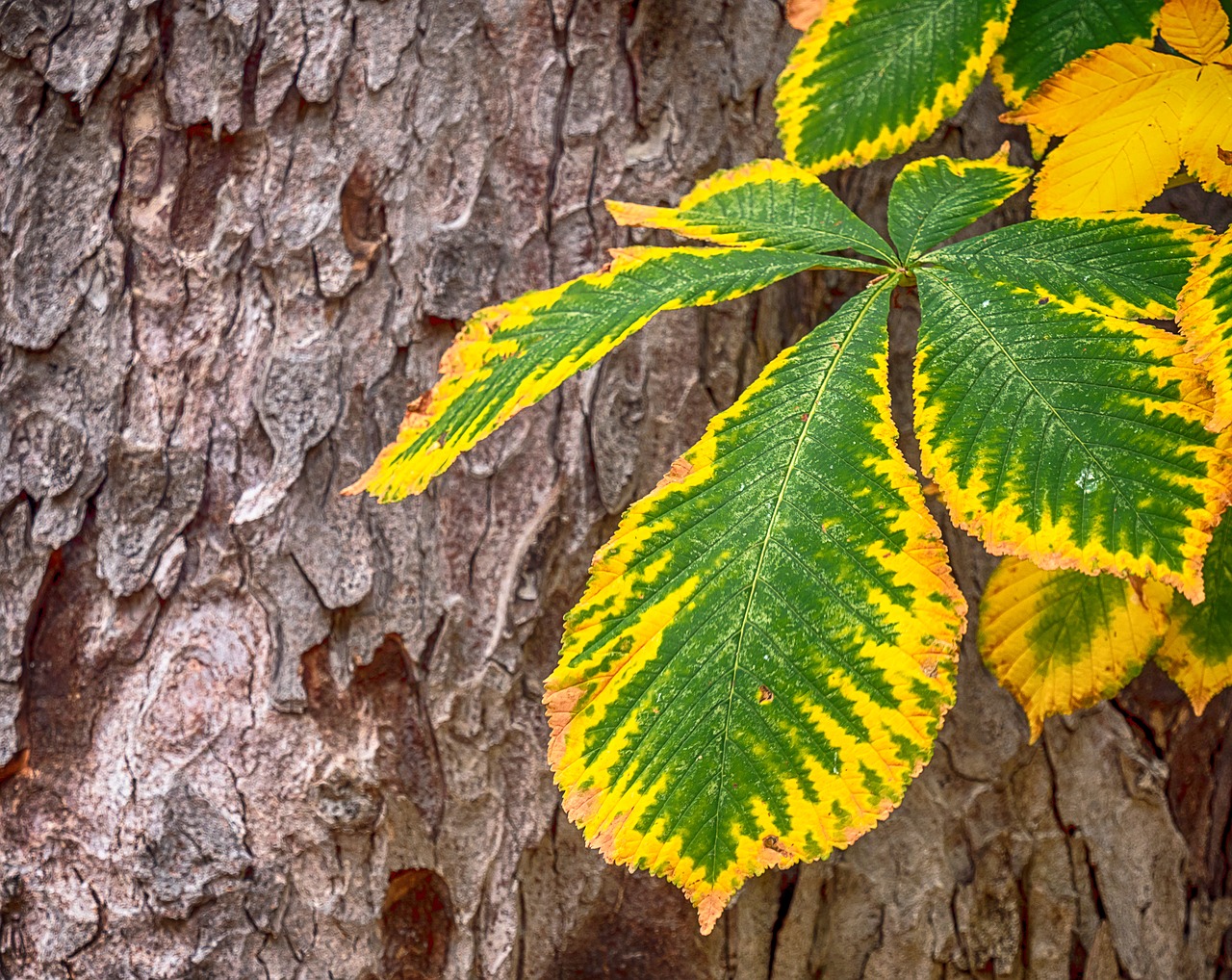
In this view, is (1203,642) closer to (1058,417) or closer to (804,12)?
(1058,417)

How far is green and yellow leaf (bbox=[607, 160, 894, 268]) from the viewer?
0.75 meters

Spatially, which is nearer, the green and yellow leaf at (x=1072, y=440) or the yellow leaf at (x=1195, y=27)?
the green and yellow leaf at (x=1072, y=440)

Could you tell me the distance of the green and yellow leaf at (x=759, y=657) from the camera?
537 mm

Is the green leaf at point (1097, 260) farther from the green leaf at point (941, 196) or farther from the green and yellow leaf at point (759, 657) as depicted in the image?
the green and yellow leaf at point (759, 657)

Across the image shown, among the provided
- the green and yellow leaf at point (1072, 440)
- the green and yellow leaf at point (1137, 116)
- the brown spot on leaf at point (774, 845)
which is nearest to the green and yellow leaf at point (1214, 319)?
the green and yellow leaf at point (1072, 440)

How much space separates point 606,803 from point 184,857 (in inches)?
28.3

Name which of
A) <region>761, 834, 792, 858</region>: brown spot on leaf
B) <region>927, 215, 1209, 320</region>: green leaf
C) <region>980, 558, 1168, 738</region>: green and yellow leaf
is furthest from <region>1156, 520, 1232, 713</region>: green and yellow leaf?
<region>761, 834, 792, 858</region>: brown spot on leaf

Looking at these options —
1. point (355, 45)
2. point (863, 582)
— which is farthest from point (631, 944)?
point (355, 45)

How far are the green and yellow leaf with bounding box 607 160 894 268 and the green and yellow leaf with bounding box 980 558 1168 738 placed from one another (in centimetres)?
34

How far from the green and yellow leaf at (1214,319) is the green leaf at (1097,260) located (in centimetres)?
3

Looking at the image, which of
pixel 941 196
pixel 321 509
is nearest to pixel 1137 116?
pixel 941 196

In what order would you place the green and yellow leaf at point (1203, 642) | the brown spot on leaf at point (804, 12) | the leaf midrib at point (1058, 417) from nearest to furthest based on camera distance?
the leaf midrib at point (1058, 417), the green and yellow leaf at point (1203, 642), the brown spot on leaf at point (804, 12)

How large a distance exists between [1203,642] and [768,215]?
21.3 inches

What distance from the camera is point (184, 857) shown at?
104 cm
